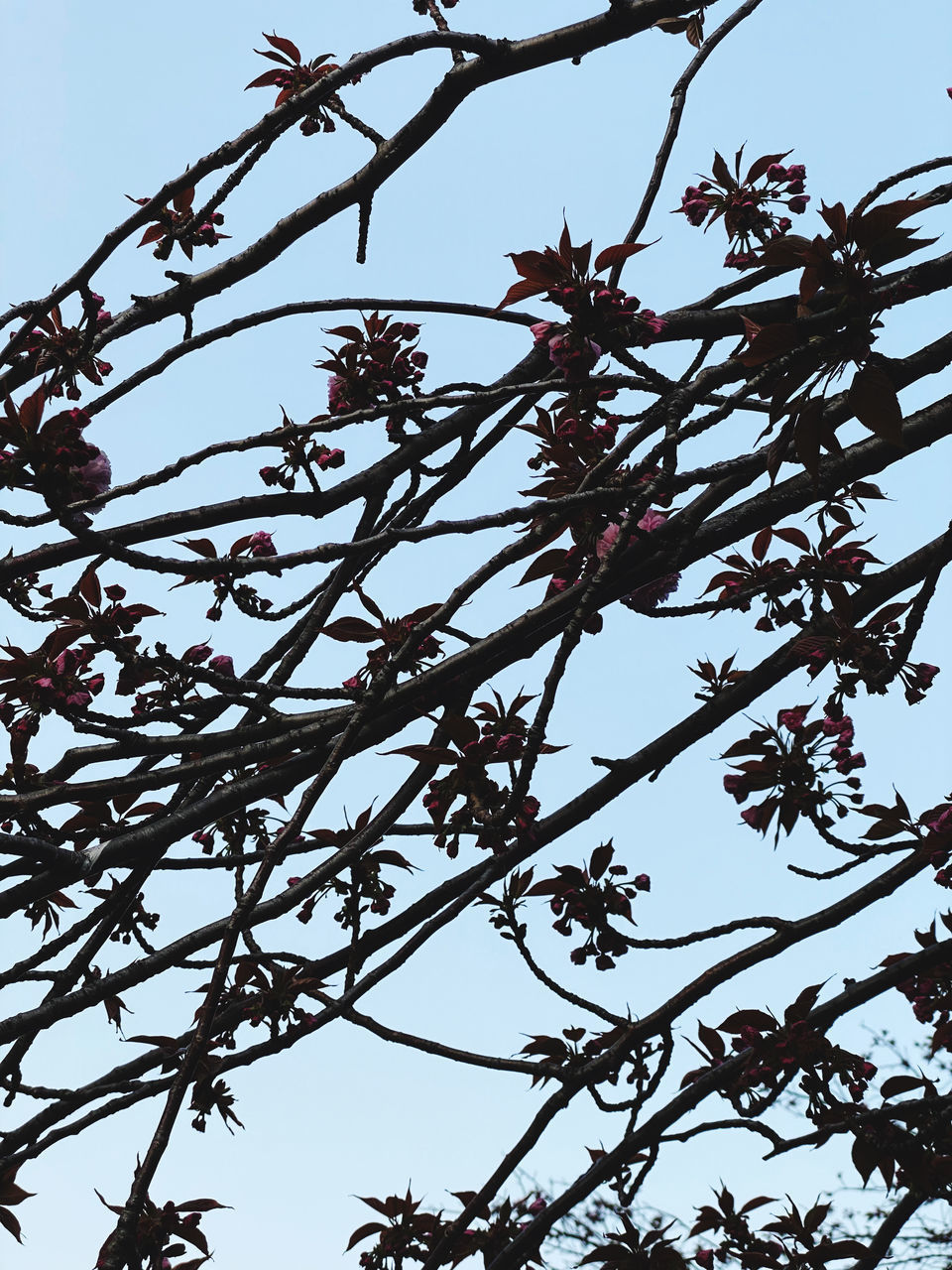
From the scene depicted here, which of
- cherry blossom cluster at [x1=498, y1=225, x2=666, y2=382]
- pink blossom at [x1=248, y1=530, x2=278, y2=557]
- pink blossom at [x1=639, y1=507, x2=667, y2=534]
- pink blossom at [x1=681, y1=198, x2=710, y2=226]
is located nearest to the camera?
cherry blossom cluster at [x1=498, y1=225, x2=666, y2=382]

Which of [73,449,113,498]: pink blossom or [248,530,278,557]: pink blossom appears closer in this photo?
[73,449,113,498]: pink blossom

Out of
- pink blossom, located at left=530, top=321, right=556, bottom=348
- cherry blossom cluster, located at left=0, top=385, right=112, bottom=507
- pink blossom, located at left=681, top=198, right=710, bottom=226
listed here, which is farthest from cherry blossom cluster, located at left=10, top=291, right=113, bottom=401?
pink blossom, located at left=681, top=198, right=710, bottom=226

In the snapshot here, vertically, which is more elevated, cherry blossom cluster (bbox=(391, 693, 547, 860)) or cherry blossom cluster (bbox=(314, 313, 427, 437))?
cherry blossom cluster (bbox=(314, 313, 427, 437))

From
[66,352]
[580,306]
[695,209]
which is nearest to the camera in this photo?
[580,306]

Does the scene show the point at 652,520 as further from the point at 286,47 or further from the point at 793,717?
the point at 286,47

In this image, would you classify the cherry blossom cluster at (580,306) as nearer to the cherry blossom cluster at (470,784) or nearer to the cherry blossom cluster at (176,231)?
the cherry blossom cluster at (470,784)

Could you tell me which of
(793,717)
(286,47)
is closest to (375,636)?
(793,717)

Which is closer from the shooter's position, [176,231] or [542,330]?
[542,330]

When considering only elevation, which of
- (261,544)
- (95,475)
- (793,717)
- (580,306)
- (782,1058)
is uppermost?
(261,544)

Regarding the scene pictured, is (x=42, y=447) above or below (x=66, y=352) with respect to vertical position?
below

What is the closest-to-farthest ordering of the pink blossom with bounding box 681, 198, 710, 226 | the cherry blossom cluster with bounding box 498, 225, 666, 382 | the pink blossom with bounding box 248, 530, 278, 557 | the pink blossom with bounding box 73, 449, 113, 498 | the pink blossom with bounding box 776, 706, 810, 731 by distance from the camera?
the cherry blossom cluster with bounding box 498, 225, 666, 382 < the pink blossom with bounding box 73, 449, 113, 498 < the pink blossom with bounding box 776, 706, 810, 731 < the pink blossom with bounding box 248, 530, 278, 557 < the pink blossom with bounding box 681, 198, 710, 226

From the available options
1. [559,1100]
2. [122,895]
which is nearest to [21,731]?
[122,895]

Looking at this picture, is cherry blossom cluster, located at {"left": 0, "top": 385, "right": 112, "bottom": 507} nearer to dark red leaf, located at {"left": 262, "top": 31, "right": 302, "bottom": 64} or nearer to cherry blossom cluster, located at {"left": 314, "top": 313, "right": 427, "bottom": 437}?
cherry blossom cluster, located at {"left": 314, "top": 313, "right": 427, "bottom": 437}

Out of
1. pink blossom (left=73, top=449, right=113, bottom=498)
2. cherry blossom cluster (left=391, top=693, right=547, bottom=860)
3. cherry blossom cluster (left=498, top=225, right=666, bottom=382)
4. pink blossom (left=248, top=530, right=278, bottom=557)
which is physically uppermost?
pink blossom (left=248, top=530, right=278, bottom=557)
